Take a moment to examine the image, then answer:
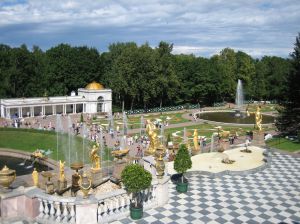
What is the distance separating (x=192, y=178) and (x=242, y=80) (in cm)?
7921

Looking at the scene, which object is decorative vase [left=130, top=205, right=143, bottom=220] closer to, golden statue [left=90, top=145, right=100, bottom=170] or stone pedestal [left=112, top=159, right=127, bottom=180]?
stone pedestal [left=112, top=159, right=127, bottom=180]

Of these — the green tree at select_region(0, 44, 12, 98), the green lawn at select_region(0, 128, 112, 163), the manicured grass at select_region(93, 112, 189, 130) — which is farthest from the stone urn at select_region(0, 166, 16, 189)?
the green tree at select_region(0, 44, 12, 98)

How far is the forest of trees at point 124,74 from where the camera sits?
240ft

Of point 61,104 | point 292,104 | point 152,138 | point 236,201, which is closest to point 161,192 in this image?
point 236,201

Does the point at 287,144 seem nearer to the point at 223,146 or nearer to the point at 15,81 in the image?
the point at 223,146

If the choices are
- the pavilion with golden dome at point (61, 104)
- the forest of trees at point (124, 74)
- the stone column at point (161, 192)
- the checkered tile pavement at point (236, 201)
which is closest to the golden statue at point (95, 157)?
the checkered tile pavement at point (236, 201)

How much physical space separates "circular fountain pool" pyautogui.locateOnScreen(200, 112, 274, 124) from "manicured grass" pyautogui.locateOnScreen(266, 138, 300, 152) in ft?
80.7

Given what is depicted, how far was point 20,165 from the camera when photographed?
120ft

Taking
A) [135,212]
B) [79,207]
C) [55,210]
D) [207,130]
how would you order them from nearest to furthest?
[79,207] < [55,210] < [135,212] < [207,130]

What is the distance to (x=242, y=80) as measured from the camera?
323 ft

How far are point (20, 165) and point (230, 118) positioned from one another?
143 ft

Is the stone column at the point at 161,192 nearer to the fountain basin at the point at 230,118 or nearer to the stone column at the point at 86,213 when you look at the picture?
the stone column at the point at 86,213

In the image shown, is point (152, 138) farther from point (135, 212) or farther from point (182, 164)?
point (135, 212)

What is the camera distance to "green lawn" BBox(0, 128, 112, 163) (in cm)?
3834
